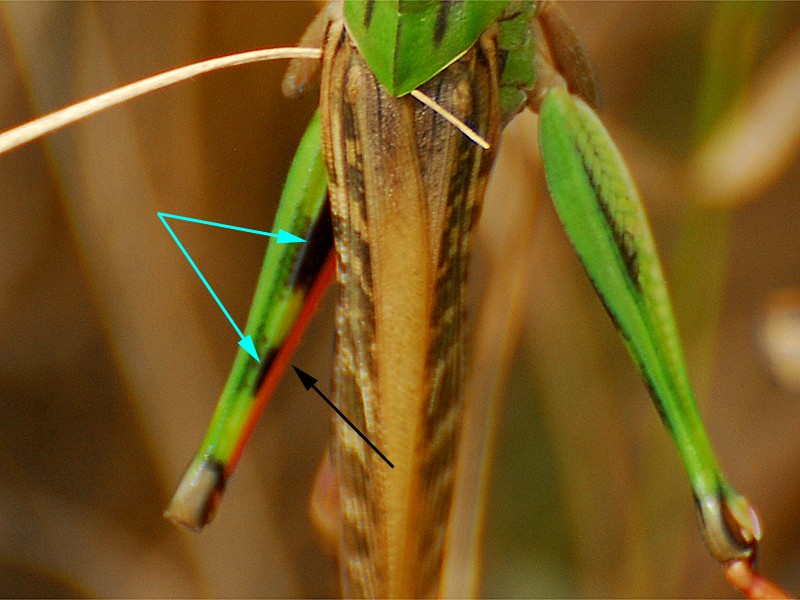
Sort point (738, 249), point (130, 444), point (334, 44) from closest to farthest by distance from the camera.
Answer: point (334, 44) < point (738, 249) < point (130, 444)

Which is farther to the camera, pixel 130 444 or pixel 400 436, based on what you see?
pixel 130 444

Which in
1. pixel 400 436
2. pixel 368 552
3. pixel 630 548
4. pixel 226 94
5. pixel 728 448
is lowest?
pixel 630 548

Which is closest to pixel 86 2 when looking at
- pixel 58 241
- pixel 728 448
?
pixel 58 241

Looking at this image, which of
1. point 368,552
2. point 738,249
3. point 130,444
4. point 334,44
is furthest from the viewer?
point 130,444

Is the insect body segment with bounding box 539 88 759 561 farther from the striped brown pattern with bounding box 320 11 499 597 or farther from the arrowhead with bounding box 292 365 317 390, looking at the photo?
the arrowhead with bounding box 292 365 317 390

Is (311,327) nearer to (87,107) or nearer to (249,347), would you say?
(249,347)

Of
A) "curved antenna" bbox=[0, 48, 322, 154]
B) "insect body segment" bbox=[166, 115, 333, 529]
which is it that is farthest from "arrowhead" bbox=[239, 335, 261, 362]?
"curved antenna" bbox=[0, 48, 322, 154]

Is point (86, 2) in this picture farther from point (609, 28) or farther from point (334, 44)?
point (609, 28)
